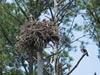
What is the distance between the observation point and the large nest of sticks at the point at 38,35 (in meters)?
7.04

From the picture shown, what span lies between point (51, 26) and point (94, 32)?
17.8ft

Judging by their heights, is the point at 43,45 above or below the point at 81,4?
below

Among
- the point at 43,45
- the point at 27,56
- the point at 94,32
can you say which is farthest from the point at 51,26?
the point at 27,56

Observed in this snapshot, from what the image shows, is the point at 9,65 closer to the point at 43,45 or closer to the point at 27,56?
the point at 27,56

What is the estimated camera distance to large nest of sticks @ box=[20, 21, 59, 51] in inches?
277

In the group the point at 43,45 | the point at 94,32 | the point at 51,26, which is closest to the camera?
the point at 43,45

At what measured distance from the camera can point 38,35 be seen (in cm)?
713

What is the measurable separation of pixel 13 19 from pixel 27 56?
1789 mm

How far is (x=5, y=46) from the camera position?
14.9 meters

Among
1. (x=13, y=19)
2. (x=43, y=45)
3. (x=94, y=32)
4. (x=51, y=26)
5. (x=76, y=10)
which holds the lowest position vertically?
(x=43, y=45)

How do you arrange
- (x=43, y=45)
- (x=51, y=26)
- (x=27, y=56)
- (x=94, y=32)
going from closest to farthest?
(x=43, y=45) < (x=51, y=26) < (x=94, y=32) < (x=27, y=56)

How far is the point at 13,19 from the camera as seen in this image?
1493 cm

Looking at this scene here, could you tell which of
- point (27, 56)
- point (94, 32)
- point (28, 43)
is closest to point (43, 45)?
point (28, 43)

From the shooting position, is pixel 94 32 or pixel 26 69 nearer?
pixel 94 32
